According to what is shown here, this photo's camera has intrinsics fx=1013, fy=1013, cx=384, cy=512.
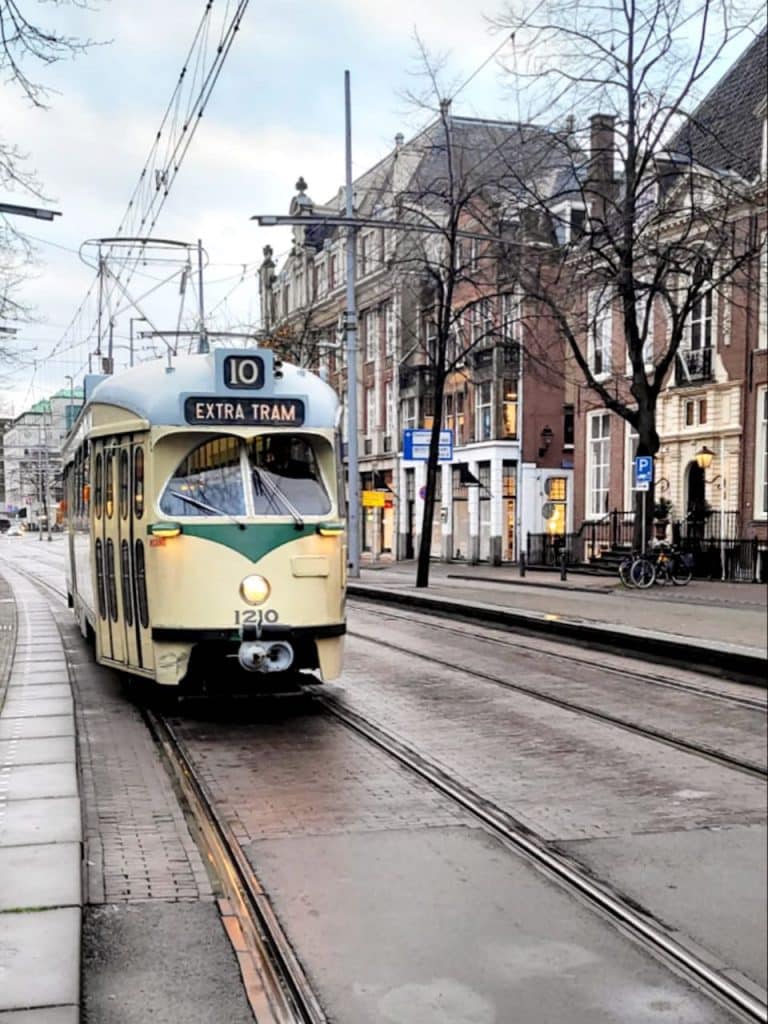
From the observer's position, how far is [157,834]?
19.2 feet

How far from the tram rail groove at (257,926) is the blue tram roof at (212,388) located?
3.15 metres

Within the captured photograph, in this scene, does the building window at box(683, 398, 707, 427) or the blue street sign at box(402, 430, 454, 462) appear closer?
the blue street sign at box(402, 430, 454, 462)

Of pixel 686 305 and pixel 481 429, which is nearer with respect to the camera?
pixel 686 305

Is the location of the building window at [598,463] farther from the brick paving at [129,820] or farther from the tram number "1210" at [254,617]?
the tram number "1210" at [254,617]

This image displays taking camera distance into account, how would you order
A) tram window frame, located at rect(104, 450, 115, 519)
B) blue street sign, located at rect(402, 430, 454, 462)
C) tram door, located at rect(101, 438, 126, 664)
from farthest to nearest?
blue street sign, located at rect(402, 430, 454, 462), tram window frame, located at rect(104, 450, 115, 519), tram door, located at rect(101, 438, 126, 664)

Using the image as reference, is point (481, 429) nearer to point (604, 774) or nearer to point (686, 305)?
point (686, 305)

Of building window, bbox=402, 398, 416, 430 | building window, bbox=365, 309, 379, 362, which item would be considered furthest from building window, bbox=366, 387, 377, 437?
building window, bbox=402, 398, 416, 430

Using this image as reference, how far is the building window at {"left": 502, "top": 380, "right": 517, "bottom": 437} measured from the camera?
129 ft

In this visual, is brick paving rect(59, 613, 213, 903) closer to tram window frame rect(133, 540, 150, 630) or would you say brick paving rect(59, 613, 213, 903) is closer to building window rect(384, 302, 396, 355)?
tram window frame rect(133, 540, 150, 630)

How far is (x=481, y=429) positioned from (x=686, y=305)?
2463 cm

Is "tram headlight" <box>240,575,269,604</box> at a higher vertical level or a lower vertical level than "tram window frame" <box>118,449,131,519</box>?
lower

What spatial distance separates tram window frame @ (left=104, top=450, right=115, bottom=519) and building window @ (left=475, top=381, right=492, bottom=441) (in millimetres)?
31088

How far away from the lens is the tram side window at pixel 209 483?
8367 millimetres

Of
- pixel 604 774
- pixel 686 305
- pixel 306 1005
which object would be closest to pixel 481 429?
pixel 686 305
